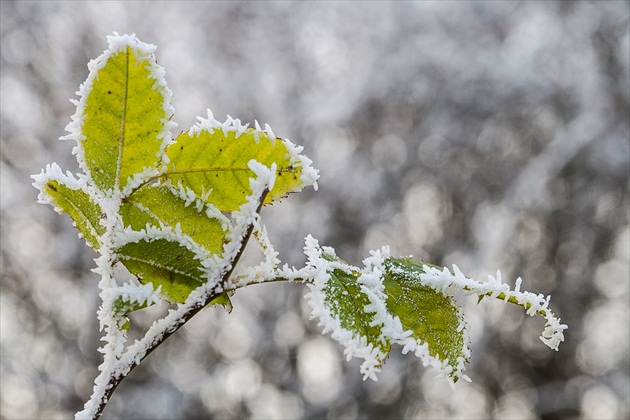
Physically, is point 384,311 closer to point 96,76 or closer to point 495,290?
point 495,290

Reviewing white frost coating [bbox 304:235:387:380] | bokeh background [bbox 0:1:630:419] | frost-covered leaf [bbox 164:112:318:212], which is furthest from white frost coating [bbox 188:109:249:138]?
bokeh background [bbox 0:1:630:419]

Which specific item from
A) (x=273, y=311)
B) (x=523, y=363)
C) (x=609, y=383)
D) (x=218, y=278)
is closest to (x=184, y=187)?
(x=218, y=278)

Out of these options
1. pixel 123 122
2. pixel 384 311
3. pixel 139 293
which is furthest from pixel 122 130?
pixel 384 311

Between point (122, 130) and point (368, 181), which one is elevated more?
point (368, 181)

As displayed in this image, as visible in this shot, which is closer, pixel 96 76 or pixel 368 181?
pixel 96 76

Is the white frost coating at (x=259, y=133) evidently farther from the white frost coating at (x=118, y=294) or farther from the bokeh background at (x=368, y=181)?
the bokeh background at (x=368, y=181)
